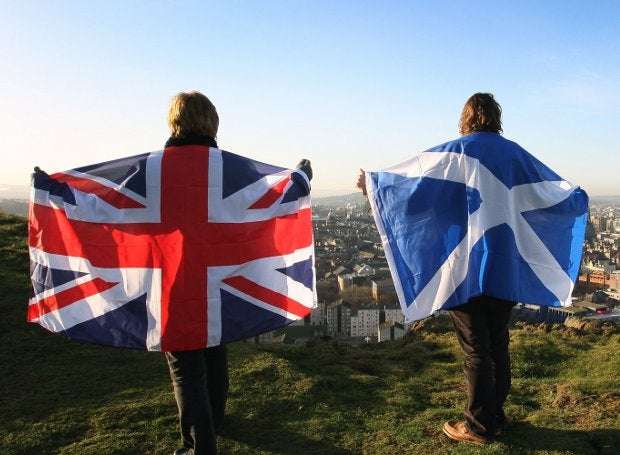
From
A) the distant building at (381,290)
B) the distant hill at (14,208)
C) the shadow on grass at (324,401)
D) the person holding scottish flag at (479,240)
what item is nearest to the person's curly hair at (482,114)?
the person holding scottish flag at (479,240)

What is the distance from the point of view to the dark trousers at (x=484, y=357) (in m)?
3.04

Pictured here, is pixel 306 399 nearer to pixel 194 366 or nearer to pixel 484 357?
pixel 194 366

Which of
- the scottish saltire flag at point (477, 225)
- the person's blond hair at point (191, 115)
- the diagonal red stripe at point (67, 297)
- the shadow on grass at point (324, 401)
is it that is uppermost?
the person's blond hair at point (191, 115)

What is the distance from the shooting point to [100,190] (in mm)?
3172

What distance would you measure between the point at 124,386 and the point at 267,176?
7.51 feet

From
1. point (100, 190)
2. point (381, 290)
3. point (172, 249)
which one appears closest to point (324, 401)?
point (172, 249)

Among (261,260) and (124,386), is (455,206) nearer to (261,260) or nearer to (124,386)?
(261,260)

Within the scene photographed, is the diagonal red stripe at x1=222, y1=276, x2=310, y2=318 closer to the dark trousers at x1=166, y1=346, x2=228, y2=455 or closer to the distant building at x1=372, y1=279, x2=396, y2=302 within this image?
the dark trousers at x1=166, y1=346, x2=228, y2=455

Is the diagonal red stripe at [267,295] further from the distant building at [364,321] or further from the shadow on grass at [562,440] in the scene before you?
the distant building at [364,321]

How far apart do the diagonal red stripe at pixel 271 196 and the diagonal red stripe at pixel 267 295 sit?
1.55ft

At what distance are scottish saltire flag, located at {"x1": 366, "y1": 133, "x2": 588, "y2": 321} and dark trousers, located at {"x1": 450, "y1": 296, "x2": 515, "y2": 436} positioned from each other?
101 millimetres

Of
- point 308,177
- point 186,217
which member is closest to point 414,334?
point 308,177

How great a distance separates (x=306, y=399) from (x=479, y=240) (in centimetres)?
181

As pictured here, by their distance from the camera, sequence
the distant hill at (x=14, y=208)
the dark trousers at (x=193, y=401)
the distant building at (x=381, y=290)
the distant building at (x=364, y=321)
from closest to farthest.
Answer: the dark trousers at (x=193, y=401)
the distant hill at (x=14, y=208)
the distant building at (x=364, y=321)
the distant building at (x=381, y=290)
